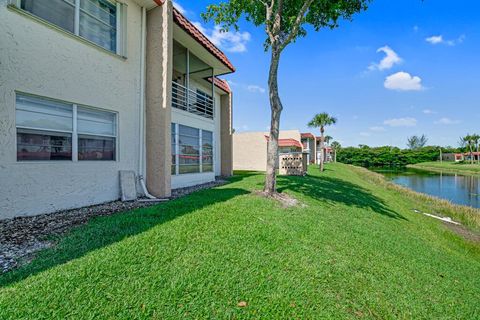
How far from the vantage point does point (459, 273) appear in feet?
16.3

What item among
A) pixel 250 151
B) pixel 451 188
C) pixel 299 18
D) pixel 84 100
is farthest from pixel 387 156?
pixel 84 100

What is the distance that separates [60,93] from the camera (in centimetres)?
569

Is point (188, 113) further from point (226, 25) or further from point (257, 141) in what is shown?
point (257, 141)

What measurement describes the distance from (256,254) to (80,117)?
19.6ft

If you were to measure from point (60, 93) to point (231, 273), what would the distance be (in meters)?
6.04

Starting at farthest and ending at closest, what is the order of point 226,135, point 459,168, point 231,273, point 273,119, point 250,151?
point 459,168 → point 250,151 → point 226,135 → point 273,119 → point 231,273

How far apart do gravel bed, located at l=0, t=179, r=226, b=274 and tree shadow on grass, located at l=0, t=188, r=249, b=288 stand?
0.78 ft

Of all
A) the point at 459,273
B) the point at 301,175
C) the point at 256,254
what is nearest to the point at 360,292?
the point at 256,254

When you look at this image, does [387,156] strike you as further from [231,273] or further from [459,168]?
[231,273]

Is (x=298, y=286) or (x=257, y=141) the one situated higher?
(x=257, y=141)

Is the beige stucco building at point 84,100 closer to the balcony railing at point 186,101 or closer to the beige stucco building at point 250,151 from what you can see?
the balcony railing at point 186,101

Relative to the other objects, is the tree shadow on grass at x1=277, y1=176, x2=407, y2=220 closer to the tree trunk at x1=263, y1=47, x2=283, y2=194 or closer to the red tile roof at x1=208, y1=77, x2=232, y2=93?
the tree trunk at x1=263, y1=47, x2=283, y2=194

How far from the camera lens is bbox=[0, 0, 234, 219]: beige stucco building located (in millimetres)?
4984

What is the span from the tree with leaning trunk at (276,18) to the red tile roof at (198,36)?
2.39 feet
